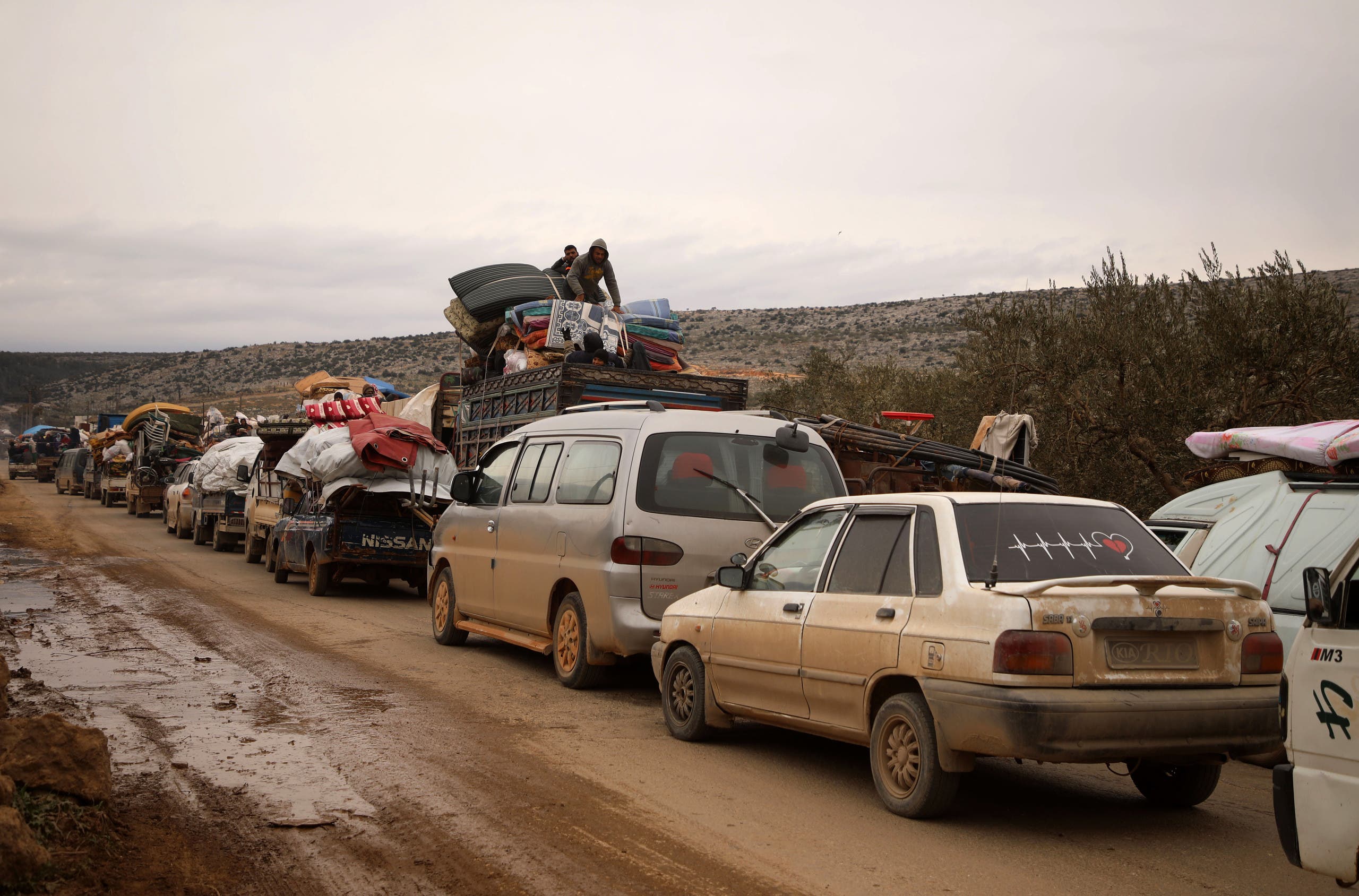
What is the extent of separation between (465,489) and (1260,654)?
7.44 meters

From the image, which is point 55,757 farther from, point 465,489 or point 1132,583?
point 465,489

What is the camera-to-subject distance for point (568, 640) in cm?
938

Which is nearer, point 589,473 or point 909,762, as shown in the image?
point 909,762

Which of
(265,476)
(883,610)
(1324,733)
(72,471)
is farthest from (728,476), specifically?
(72,471)

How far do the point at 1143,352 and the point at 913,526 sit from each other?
12.9 metres

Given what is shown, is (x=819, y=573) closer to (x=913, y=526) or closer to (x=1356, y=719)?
(x=913, y=526)

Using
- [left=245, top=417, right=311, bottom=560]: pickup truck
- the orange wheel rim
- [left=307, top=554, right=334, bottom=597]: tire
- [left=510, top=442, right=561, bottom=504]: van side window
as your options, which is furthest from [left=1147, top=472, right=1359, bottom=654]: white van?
[left=245, top=417, right=311, bottom=560]: pickup truck

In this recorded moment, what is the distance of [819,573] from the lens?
666 cm

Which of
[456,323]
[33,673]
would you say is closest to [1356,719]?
[33,673]

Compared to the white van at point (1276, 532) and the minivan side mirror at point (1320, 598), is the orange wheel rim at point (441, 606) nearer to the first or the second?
the white van at point (1276, 532)

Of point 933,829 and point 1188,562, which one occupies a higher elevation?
point 1188,562

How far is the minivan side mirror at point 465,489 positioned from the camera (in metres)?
11.3

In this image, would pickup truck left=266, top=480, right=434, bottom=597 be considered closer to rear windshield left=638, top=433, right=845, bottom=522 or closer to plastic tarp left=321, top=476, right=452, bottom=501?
plastic tarp left=321, top=476, right=452, bottom=501

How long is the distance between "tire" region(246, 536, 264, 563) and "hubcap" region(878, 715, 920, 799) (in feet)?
56.0
